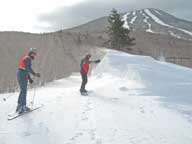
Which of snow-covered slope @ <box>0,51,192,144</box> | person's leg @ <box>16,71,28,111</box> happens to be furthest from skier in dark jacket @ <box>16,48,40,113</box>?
snow-covered slope @ <box>0,51,192,144</box>

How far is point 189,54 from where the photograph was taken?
61.3 metres

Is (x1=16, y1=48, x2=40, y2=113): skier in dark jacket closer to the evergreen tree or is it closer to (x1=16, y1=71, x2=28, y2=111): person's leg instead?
(x1=16, y1=71, x2=28, y2=111): person's leg

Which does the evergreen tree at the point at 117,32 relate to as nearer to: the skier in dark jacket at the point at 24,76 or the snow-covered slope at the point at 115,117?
the snow-covered slope at the point at 115,117

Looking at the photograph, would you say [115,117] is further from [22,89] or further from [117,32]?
[117,32]

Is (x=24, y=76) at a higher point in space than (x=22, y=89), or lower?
higher

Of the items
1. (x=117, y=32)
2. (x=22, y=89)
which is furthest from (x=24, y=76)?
(x=117, y=32)

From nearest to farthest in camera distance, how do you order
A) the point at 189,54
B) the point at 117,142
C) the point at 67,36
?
the point at 117,142 → the point at 67,36 → the point at 189,54

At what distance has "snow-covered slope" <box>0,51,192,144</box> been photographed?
26.1 ft

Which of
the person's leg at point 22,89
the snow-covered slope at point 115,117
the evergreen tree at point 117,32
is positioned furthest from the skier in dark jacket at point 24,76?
the evergreen tree at point 117,32

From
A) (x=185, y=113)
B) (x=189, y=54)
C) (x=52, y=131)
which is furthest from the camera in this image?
(x=189, y=54)

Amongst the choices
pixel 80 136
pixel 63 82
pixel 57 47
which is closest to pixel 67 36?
pixel 57 47

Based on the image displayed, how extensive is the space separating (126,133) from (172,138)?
3.42 ft

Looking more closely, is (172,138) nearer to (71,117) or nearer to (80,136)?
(80,136)

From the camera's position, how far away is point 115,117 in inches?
369
